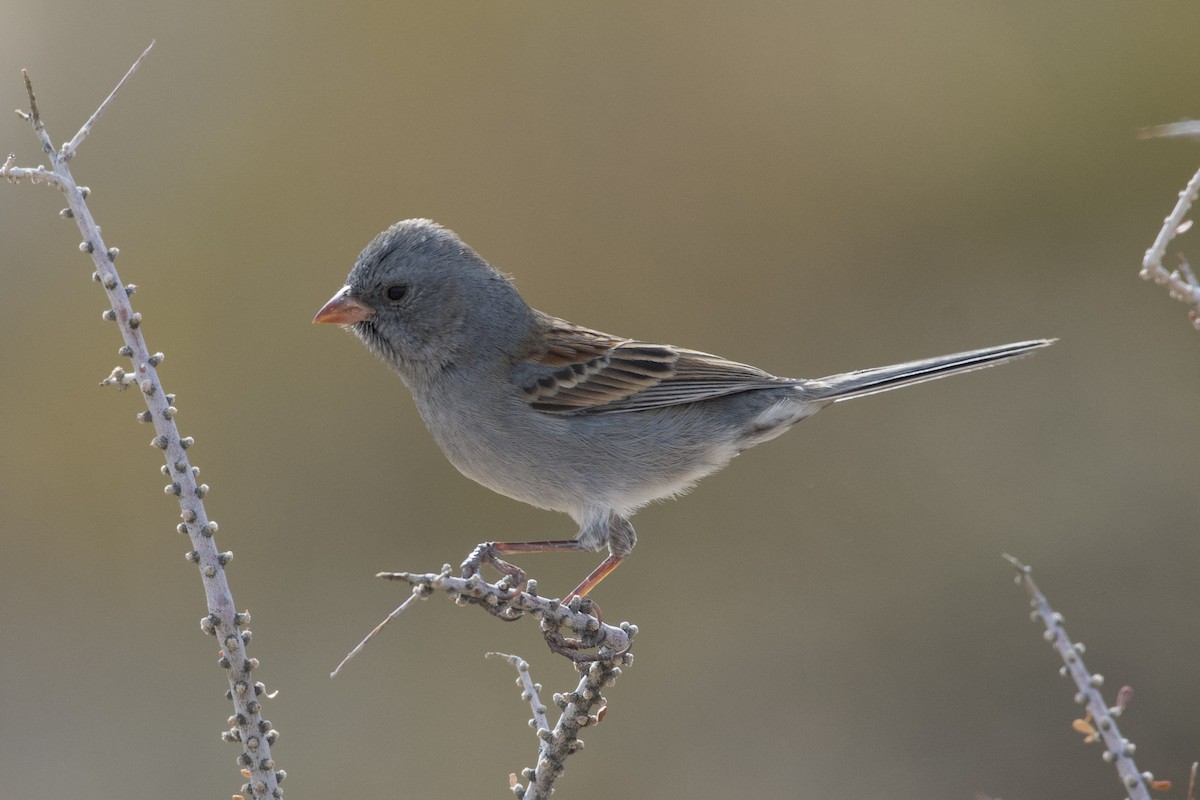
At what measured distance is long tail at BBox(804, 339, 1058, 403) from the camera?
4.42 meters

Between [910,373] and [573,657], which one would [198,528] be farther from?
[910,373]

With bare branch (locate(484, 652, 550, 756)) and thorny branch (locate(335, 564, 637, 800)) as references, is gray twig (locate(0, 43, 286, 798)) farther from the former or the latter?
bare branch (locate(484, 652, 550, 756))

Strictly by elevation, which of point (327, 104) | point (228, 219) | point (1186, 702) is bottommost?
point (1186, 702)

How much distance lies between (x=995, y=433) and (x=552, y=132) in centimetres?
317

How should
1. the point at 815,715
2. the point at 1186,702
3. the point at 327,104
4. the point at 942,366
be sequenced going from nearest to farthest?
1. the point at 942,366
2. the point at 1186,702
3. the point at 815,715
4. the point at 327,104

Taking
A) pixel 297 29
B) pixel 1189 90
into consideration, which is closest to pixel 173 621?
pixel 297 29

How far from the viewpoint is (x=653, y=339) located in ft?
23.7

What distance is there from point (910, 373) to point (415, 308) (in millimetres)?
1915

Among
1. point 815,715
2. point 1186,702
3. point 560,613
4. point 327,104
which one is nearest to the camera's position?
point 560,613

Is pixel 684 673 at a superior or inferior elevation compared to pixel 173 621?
inferior

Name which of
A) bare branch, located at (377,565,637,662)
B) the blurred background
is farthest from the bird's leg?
the blurred background

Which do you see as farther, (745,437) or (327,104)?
(327,104)

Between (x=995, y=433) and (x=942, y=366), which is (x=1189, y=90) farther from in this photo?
(x=942, y=366)

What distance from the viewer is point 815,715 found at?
22.2ft
